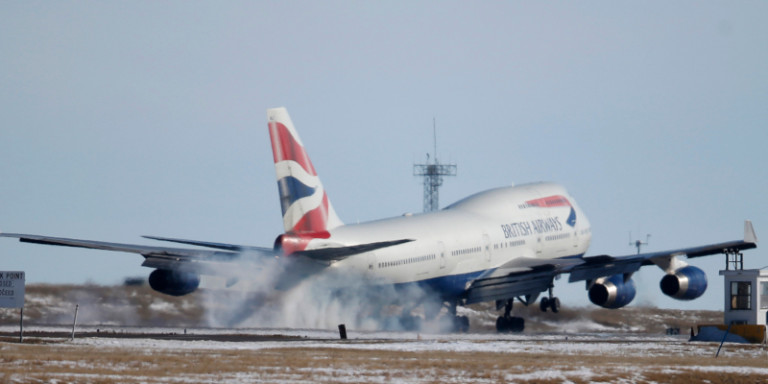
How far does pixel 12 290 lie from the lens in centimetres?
4575

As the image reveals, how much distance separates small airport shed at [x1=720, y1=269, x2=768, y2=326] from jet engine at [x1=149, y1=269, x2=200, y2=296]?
24904mm

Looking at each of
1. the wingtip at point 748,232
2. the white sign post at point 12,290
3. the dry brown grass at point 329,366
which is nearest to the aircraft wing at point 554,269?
the wingtip at point 748,232

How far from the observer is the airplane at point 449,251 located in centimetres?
Result: 5497

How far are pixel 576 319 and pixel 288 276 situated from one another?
87.2ft

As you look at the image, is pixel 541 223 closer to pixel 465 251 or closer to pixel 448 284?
pixel 465 251

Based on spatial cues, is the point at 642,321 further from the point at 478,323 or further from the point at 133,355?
the point at 133,355

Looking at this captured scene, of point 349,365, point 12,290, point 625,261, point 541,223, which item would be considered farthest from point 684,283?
point 12,290

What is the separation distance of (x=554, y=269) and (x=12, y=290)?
3082 cm

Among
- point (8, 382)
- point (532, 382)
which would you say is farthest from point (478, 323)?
point (8, 382)

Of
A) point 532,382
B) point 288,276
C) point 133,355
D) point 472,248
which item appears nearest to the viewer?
A: point 532,382

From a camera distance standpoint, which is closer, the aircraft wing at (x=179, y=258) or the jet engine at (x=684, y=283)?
the aircraft wing at (x=179, y=258)

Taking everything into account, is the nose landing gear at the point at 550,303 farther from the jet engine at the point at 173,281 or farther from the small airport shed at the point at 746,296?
the jet engine at the point at 173,281

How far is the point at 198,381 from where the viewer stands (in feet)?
103

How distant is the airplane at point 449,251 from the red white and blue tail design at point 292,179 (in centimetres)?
4
